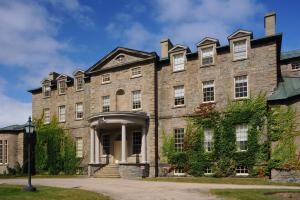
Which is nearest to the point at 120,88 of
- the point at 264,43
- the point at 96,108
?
the point at 96,108

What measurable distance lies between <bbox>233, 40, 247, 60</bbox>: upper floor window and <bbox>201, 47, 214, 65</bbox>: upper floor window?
6.53 ft

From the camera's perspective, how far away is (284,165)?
23453mm

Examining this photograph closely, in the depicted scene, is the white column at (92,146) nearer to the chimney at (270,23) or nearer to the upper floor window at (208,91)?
the upper floor window at (208,91)

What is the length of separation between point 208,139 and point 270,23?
34.6 feet

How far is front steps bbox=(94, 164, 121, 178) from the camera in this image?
29.1m

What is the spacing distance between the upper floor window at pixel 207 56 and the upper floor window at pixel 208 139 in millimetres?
5813

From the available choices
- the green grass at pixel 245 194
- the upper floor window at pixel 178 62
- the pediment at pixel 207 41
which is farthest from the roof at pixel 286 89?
the green grass at pixel 245 194

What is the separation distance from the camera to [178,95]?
98.2 ft

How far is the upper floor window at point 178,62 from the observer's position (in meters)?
30.1

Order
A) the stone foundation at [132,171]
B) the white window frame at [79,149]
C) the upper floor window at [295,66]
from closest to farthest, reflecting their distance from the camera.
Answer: the stone foundation at [132,171], the upper floor window at [295,66], the white window frame at [79,149]

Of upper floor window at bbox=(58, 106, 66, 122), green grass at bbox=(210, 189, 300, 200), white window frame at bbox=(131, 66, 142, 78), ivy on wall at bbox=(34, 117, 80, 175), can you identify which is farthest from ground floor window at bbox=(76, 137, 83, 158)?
green grass at bbox=(210, 189, 300, 200)

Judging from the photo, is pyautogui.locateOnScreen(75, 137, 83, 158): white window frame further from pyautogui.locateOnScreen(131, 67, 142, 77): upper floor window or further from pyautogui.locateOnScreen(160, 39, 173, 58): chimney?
pyautogui.locateOnScreen(160, 39, 173, 58): chimney

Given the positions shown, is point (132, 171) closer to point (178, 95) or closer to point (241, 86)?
point (178, 95)

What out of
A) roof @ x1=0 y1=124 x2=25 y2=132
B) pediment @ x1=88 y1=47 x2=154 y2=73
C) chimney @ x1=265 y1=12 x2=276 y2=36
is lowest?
roof @ x1=0 y1=124 x2=25 y2=132
